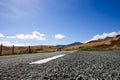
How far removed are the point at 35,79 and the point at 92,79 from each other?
1026 mm

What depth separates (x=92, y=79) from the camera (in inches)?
134

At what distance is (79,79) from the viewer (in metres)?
3.41

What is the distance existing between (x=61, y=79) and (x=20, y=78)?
74 cm

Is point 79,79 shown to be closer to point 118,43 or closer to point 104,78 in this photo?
point 104,78

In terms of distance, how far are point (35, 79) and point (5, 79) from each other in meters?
0.53

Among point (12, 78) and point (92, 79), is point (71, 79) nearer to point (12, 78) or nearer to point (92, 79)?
point (92, 79)

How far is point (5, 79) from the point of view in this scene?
3324 mm

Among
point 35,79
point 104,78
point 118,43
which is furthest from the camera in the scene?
point 118,43

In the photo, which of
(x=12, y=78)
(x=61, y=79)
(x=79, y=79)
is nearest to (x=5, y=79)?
(x=12, y=78)

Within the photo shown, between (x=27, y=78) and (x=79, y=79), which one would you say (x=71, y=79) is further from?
(x=27, y=78)

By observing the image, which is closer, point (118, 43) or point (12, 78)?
point (12, 78)

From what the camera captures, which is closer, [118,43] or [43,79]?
[43,79]

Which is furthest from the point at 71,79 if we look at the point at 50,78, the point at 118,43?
the point at 118,43

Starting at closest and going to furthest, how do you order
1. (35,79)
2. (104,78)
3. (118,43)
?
1. (35,79)
2. (104,78)
3. (118,43)
